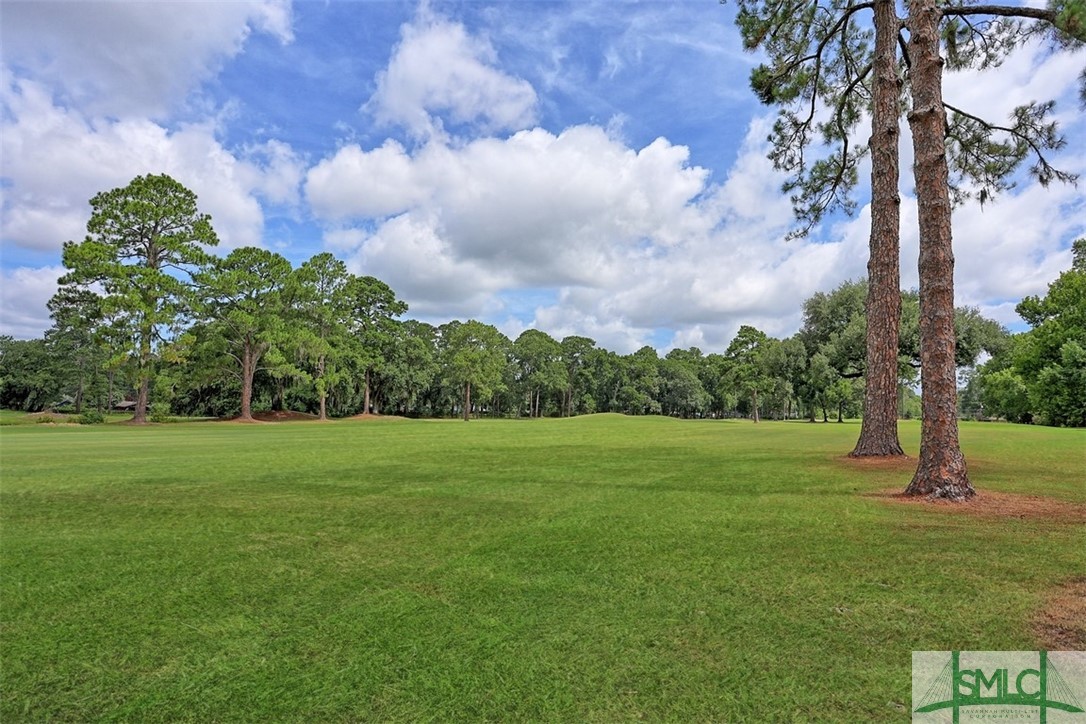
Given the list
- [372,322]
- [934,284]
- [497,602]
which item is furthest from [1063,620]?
[372,322]

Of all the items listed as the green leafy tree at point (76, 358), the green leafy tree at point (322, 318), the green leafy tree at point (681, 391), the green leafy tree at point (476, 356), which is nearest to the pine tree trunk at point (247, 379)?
the green leafy tree at point (322, 318)

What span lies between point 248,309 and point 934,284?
4051cm

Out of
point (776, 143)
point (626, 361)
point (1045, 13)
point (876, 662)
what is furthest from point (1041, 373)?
point (626, 361)

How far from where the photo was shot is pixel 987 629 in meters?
Result: 3.07

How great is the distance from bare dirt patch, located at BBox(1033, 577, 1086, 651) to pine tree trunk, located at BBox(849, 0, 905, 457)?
30.4ft

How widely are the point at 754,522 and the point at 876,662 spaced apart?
3.04 metres

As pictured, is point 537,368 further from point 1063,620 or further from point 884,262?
point 1063,620

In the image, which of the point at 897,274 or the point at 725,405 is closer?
the point at 897,274

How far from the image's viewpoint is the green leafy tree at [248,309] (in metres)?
37.8

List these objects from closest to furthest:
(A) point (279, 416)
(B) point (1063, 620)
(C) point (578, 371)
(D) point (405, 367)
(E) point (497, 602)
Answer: (B) point (1063, 620), (E) point (497, 602), (A) point (279, 416), (D) point (405, 367), (C) point (578, 371)

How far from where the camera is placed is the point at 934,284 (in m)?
7.73

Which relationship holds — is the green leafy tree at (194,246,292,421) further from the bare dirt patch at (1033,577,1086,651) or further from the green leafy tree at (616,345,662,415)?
the green leafy tree at (616,345,662,415)

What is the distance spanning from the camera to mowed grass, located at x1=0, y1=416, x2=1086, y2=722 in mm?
2412

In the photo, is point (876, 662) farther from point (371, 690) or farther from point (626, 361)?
point (626, 361)
